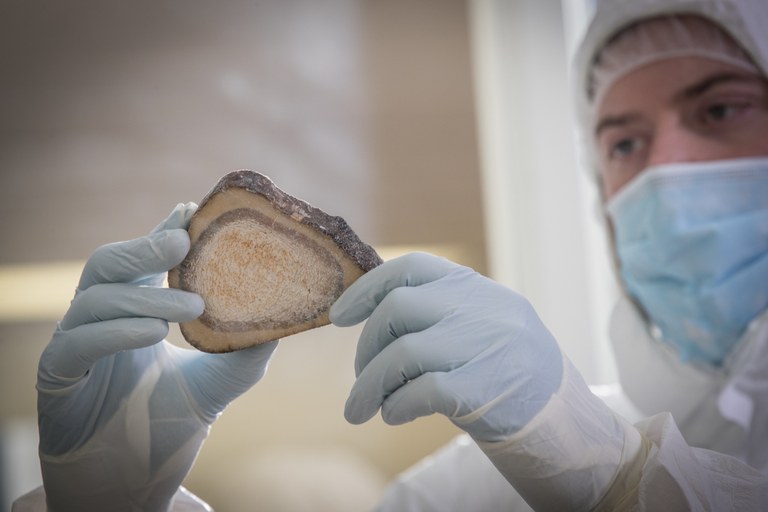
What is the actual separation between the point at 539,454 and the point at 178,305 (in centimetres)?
57

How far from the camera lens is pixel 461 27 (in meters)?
2.50

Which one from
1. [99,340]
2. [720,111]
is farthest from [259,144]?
[720,111]

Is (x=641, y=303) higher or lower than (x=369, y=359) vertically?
lower

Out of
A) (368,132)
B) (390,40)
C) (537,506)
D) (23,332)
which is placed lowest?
(537,506)

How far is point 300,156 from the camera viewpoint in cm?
221

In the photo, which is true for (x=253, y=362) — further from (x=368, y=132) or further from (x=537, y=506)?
(x=368, y=132)

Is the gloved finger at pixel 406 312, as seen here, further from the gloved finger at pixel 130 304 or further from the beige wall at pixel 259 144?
the beige wall at pixel 259 144

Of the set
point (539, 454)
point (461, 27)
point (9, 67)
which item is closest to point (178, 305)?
point (539, 454)

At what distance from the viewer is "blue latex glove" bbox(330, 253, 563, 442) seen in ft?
2.77

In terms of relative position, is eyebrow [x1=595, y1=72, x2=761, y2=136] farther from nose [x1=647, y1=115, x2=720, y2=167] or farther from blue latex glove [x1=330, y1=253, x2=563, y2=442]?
blue latex glove [x1=330, y1=253, x2=563, y2=442]

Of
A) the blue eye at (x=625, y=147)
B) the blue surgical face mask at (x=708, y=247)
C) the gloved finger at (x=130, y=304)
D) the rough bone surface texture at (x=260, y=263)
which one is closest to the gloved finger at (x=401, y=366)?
the rough bone surface texture at (x=260, y=263)

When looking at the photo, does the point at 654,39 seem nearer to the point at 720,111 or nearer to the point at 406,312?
the point at 720,111

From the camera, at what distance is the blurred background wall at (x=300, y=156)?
1.73 meters

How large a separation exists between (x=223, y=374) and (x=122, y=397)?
0.18 metres
